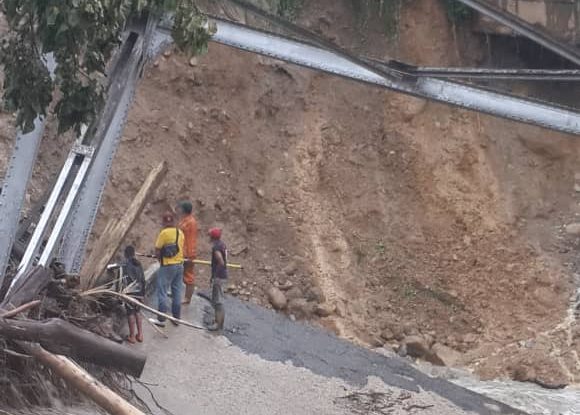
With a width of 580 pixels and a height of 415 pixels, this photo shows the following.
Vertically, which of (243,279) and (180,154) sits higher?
(180,154)

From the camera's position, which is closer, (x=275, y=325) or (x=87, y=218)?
(x=87, y=218)

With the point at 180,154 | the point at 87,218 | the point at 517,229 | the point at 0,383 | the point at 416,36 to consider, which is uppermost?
the point at 416,36

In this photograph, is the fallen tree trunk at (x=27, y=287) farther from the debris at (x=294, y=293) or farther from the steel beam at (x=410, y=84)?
the debris at (x=294, y=293)

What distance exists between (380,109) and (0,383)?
1085 cm

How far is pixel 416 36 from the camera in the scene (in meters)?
17.6

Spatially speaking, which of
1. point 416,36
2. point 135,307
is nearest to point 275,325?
point 135,307

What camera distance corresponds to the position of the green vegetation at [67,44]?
5.74 meters

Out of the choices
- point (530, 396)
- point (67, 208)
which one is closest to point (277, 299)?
point (530, 396)

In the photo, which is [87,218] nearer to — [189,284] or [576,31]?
[189,284]

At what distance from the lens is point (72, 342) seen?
689 cm

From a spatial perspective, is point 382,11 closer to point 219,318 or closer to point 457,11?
point 457,11

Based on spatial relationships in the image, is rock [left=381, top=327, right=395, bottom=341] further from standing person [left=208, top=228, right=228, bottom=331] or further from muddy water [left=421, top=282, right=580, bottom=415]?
standing person [left=208, top=228, right=228, bottom=331]

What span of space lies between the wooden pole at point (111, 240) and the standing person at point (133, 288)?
262 millimetres

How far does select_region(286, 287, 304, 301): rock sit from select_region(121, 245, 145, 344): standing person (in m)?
4.75
